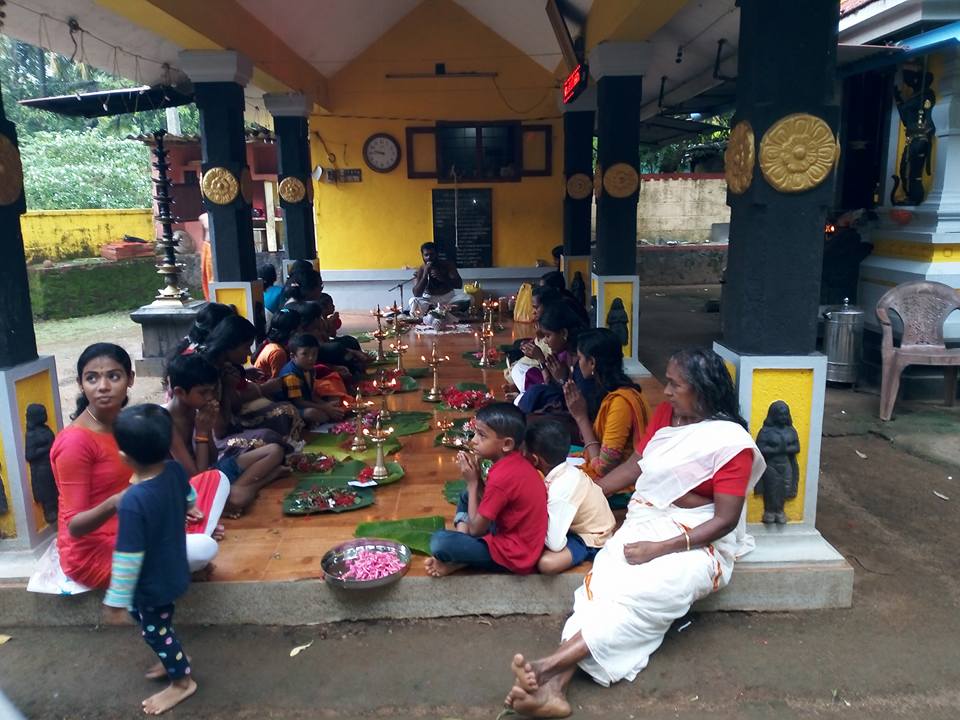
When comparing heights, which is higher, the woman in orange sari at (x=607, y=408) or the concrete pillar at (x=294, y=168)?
the concrete pillar at (x=294, y=168)

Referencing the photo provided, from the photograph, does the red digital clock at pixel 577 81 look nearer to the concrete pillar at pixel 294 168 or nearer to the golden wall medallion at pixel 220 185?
the golden wall medallion at pixel 220 185

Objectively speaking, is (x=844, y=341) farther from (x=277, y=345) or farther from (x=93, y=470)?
(x=93, y=470)

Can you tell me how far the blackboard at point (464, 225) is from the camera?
12508 mm

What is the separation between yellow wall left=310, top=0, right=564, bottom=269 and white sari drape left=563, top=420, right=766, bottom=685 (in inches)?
393

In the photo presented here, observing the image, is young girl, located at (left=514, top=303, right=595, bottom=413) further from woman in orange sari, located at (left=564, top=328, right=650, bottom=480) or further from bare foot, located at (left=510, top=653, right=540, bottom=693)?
bare foot, located at (left=510, top=653, right=540, bottom=693)

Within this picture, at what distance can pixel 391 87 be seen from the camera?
12.2 metres

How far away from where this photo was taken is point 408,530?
370cm

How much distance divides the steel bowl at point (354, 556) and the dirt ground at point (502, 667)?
9.3 inches

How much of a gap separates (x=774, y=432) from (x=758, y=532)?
490mm

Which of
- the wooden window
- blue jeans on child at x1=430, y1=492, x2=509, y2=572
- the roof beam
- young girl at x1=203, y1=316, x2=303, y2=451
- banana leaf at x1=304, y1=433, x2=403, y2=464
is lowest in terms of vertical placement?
banana leaf at x1=304, y1=433, x2=403, y2=464

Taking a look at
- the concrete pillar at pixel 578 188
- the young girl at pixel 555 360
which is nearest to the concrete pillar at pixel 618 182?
the young girl at pixel 555 360

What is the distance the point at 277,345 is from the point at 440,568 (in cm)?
303

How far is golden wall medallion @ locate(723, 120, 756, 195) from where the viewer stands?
328 cm

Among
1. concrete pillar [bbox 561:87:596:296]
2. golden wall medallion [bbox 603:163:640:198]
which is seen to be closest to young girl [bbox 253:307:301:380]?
golden wall medallion [bbox 603:163:640:198]
